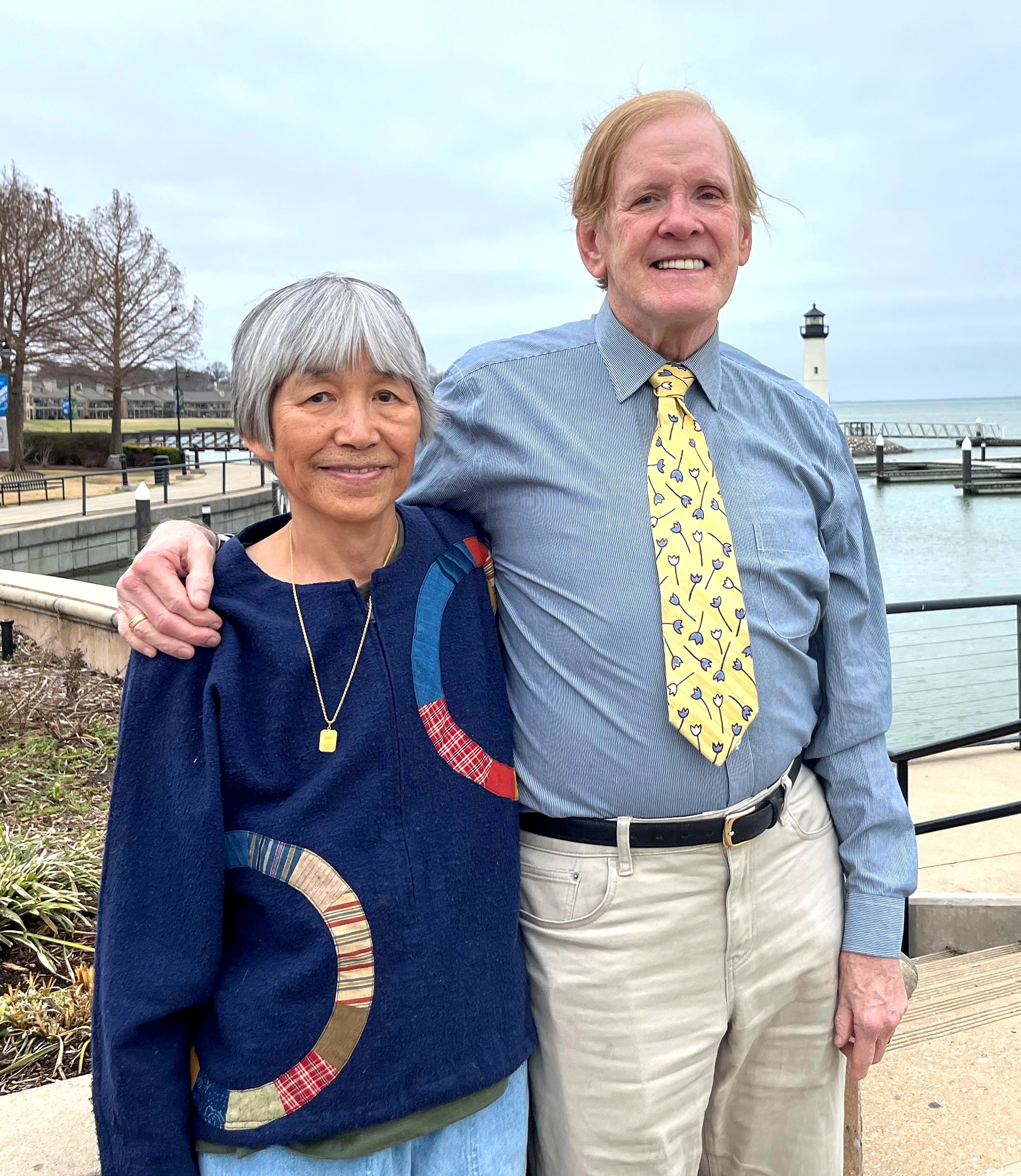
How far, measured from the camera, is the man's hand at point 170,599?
1.59 meters

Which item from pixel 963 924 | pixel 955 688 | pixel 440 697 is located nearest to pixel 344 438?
pixel 440 697

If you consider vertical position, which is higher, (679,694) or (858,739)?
(679,694)

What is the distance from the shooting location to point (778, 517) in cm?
208

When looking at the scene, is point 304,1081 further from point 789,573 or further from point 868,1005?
point 789,573

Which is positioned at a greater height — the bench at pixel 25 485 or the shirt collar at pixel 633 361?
the bench at pixel 25 485

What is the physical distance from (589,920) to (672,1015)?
0.76 feet

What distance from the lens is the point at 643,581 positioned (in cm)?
194

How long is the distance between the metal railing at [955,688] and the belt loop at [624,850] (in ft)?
4.82

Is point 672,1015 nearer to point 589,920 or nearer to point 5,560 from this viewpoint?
point 589,920

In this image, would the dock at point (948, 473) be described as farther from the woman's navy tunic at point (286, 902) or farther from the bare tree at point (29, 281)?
the woman's navy tunic at point (286, 902)

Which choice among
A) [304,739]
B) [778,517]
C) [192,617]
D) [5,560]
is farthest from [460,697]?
[5,560]

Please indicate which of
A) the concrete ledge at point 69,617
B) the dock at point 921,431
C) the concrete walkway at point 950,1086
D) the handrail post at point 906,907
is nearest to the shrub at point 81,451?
the concrete ledge at point 69,617

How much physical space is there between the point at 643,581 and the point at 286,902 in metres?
0.83

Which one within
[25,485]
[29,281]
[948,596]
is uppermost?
[29,281]
